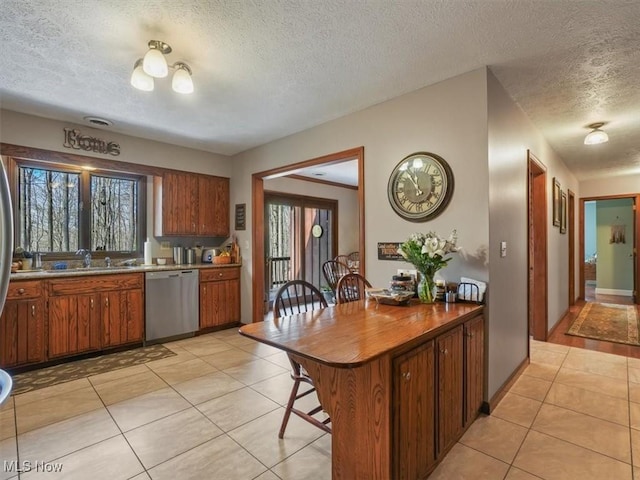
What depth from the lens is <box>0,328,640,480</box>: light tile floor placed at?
1796mm

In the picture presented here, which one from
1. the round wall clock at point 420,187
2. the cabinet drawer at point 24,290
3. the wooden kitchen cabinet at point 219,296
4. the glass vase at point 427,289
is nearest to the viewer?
the glass vase at point 427,289

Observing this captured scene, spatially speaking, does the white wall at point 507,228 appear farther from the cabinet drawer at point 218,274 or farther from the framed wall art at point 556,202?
the cabinet drawer at point 218,274

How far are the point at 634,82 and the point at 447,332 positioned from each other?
8.68 ft

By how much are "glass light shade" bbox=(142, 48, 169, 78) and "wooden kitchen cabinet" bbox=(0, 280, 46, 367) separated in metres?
2.46

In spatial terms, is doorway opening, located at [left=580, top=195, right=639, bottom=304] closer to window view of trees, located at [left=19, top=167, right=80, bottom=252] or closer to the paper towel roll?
the paper towel roll

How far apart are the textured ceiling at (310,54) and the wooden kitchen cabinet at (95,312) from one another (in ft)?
5.81

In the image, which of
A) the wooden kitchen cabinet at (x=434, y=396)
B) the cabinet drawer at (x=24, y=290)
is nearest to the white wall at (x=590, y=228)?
the wooden kitchen cabinet at (x=434, y=396)

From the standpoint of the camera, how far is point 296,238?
6301 mm

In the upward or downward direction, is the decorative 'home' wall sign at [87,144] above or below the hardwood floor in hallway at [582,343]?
above

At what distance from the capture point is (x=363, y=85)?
8.84 feet

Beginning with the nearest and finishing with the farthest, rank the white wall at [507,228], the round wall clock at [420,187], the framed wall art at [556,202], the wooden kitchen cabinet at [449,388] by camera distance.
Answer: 1. the wooden kitchen cabinet at [449,388]
2. the white wall at [507,228]
3. the round wall clock at [420,187]
4. the framed wall art at [556,202]

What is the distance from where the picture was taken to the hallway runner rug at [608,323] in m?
4.13

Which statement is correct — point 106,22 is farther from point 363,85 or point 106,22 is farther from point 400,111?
point 400,111

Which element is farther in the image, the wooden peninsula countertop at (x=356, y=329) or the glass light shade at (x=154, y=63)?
the glass light shade at (x=154, y=63)
